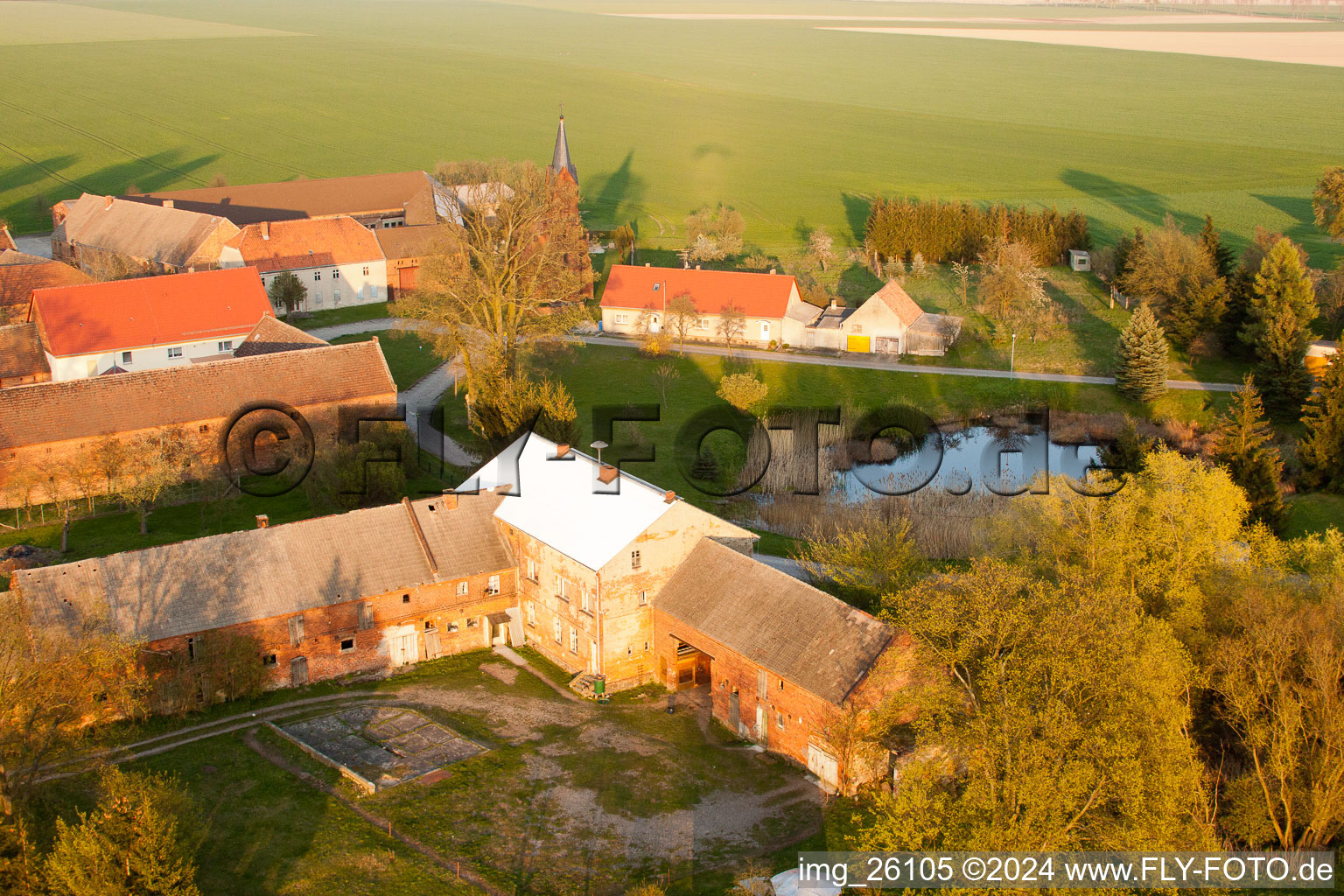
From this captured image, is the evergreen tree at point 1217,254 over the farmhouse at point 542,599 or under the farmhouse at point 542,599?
over

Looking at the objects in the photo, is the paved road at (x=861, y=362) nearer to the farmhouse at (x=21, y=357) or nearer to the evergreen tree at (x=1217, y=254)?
the evergreen tree at (x=1217, y=254)

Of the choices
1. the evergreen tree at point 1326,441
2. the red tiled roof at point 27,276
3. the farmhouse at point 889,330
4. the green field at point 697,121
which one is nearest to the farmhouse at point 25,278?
the red tiled roof at point 27,276

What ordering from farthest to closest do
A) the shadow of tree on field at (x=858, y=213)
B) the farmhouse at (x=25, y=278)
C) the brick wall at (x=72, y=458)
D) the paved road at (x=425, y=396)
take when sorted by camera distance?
the shadow of tree on field at (x=858, y=213) < the farmhouse at (x=25, y=278) < the paved road at (x=425, y=396) < the brick wall at (x=72, y=458)

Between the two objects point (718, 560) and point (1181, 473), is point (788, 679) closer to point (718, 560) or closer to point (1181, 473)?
point (718, 560)

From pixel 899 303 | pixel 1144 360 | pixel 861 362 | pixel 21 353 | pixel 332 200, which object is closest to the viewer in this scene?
pixel 21 353

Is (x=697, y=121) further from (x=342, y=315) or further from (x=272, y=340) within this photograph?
(x=272, y=340)

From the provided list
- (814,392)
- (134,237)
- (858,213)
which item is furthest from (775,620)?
(858,213)

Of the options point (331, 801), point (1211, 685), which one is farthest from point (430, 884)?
point (1211, 685)
